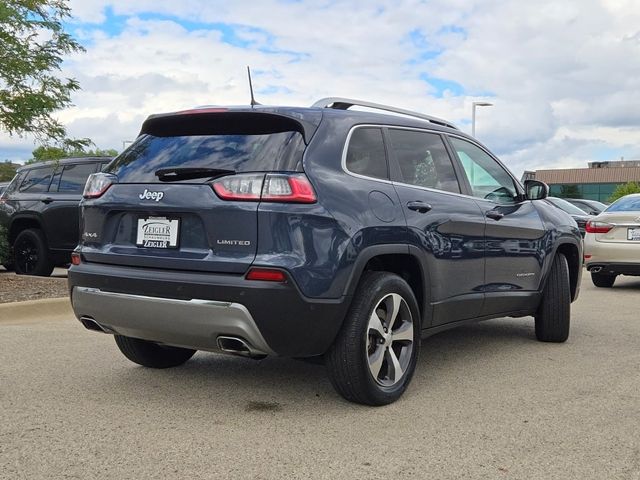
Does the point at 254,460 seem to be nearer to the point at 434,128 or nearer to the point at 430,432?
the point at 430,432

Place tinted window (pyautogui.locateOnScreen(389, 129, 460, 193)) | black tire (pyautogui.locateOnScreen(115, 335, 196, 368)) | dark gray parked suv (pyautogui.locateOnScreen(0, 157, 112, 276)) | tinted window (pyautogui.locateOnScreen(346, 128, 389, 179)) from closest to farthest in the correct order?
1. tinted window (pyautogui.locateOnScreen(346, 128, 389, 179))
2. tinted window (pyautogui.locateOnScreen(389, 129, 460, 193))
3. black tire (pyautogui.locateOnScreen(115, 335, 196, 368))
4. dark gray parked suv (pyautogui.locateOnScreen(0, 157, 112, 276))

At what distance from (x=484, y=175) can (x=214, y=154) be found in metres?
2.51

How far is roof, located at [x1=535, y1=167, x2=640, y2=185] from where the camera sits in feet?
291

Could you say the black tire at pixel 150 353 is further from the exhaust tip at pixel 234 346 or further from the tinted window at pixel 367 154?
the tinted window at pixel 367 154

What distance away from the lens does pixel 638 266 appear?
10586 millimetres

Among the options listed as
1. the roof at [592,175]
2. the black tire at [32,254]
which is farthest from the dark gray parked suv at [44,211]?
the roof at [592,175]

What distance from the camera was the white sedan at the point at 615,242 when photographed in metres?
10.7

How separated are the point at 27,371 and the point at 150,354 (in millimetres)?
871

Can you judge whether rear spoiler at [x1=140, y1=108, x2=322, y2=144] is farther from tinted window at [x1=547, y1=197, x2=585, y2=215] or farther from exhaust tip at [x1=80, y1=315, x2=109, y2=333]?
tinted window at [x1=547, y1=197, x2=585, y2=215]

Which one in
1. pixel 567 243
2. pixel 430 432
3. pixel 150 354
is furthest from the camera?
pixel 567 243

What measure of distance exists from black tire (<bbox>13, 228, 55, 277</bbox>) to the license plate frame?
271 inches

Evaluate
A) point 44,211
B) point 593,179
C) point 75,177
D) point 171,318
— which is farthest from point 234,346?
point 593,179

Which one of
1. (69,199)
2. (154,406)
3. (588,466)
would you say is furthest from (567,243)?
(69,199)

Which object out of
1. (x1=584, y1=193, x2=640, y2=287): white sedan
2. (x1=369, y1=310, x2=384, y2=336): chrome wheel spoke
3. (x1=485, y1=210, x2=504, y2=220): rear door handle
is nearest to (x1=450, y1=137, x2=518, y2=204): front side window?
(x1=485, y1=210, x2=504, y2=220): rear door handle
